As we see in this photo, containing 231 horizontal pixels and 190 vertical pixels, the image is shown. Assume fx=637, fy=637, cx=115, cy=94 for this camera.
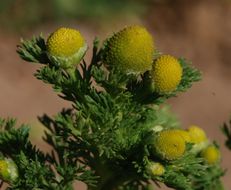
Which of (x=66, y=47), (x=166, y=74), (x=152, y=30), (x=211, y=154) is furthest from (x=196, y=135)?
(x=152, y=30)

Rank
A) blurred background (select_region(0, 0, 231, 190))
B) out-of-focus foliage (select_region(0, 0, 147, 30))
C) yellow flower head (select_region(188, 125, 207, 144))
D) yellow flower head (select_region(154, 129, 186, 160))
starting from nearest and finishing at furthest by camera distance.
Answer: yellow flower head (select_region(154, 129, 186, 160))
yellow flower head (select_region(188, 125, 207, 144))
blurred background (select_region(0, 0, 231, 190))
out-of-focus foliage (select_region(0, 0, 147, 30))

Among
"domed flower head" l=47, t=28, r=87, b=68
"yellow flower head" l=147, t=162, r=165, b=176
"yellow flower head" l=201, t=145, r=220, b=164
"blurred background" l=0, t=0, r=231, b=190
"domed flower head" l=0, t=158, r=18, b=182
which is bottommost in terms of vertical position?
"yellow flower head" l=147, t=162, r=165, b=176

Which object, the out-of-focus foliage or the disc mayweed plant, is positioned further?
the out-of-focus foliage

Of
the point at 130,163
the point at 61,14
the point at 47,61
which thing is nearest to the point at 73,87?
the point at 47,61

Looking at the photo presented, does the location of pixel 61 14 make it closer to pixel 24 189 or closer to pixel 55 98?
pixel 55 98

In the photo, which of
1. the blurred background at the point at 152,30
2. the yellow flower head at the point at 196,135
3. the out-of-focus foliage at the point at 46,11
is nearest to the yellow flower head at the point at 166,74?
the yellow flower head at the point at 196,135

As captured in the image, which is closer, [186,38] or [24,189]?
[24,189]

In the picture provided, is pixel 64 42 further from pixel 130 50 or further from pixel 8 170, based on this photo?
pixel 8 170

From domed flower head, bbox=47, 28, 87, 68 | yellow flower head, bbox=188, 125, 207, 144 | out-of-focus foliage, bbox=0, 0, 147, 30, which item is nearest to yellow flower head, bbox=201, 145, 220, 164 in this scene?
yellow flower head, bbox=188, 125, 207, 144

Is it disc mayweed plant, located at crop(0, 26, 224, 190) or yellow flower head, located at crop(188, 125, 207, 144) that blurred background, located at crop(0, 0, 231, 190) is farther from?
disc mayweed plant, located at crop(0, 26, 224, 190)
